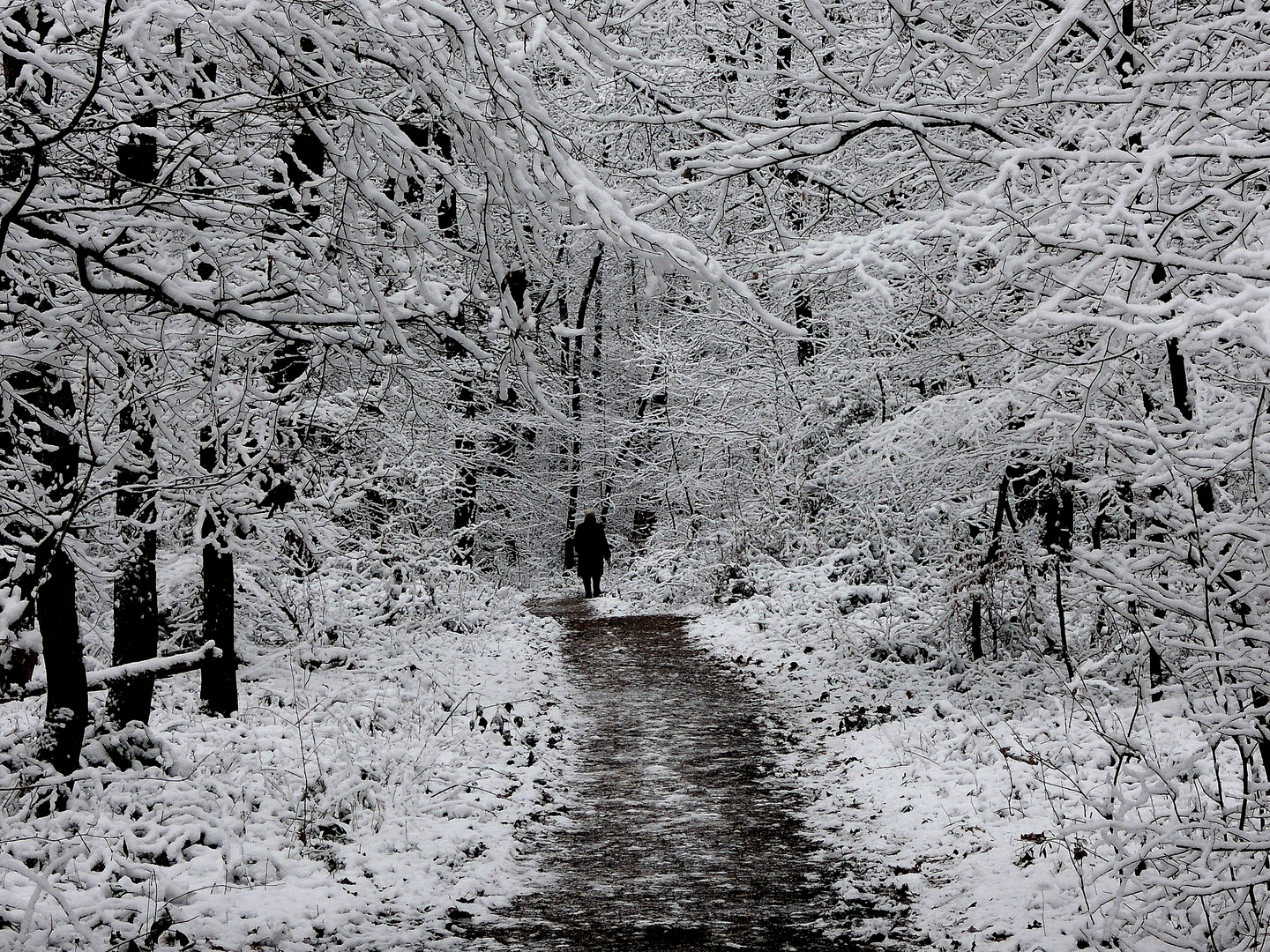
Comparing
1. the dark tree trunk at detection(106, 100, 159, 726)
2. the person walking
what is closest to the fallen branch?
the dark tree trunk at detection(106, 100, 159, 726)

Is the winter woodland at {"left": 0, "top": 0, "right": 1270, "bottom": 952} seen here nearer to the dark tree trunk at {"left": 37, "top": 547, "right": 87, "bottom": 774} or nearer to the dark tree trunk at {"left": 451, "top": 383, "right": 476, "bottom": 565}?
the dark tree trunk at {"left": 37, "top": 547, "right": 87, "bottom": 774}

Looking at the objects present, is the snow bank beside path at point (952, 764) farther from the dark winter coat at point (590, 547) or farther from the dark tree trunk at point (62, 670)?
the dark winter coat at point (590, 547)

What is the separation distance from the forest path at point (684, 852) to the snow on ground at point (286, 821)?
0.39m

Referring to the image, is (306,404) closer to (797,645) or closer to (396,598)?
(396,598)

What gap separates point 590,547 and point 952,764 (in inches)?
649

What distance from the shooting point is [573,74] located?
398 centimetres

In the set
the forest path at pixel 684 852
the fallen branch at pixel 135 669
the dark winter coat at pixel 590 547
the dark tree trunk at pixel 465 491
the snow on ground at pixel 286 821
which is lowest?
the forest path at pixel 684 852

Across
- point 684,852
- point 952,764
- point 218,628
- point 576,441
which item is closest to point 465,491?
point 218,628

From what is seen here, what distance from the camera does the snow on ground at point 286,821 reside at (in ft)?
17.4

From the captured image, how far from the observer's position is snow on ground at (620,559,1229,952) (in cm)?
531

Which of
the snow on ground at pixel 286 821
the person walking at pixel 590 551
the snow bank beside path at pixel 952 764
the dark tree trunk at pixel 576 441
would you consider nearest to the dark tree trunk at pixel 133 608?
the snow on ground at pixel 286 821

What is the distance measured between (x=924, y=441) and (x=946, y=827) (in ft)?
12.0

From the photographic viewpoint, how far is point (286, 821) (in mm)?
6738

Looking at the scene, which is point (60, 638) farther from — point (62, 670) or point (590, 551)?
point (590, 551)
